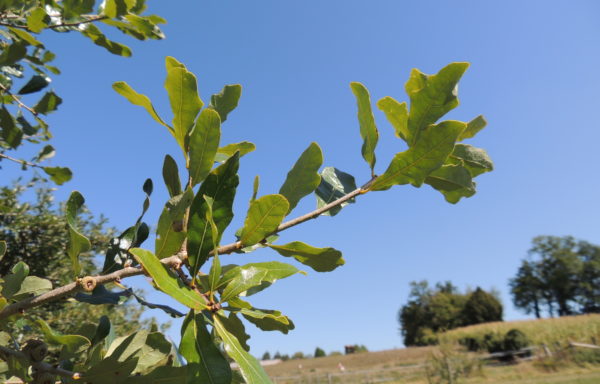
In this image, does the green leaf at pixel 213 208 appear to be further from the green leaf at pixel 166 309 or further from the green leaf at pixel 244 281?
the green leaf at pixel 166 309

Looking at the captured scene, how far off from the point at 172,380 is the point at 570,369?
2261cm

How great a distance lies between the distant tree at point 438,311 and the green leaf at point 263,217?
43.2m

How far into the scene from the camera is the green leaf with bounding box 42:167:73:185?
1.92 metres

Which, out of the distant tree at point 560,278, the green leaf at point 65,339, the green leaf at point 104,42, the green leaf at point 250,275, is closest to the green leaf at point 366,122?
the green leaf at point 250,275

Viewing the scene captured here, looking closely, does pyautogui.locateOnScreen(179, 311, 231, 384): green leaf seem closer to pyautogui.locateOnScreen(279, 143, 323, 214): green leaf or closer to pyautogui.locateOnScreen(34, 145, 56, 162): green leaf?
pyautogui.locateOnScreen(279, 143, 323, 214): green leaf

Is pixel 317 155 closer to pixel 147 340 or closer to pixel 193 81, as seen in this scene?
pixel 193 81

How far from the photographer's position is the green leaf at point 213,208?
0.71 m

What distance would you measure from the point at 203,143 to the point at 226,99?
0.19 metres

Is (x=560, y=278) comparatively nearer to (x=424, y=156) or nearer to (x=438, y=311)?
(x=438, y=311)

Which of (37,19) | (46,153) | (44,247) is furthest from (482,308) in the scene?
(37,19)

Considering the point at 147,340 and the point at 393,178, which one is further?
the point at 147,340

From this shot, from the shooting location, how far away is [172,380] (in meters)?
0.87

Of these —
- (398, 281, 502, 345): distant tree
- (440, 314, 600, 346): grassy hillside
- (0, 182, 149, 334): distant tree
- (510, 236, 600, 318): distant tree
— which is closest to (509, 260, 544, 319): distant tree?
(510, 236, 600, 318): distant tree

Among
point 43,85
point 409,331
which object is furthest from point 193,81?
point 409,331
